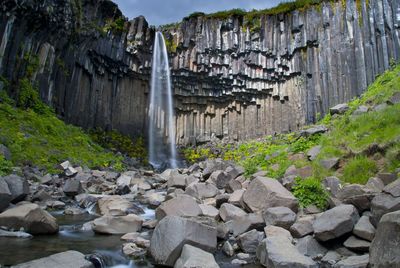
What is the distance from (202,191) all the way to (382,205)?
19.5 feet

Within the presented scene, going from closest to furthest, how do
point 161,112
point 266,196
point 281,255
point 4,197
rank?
1. point 281,255
2. point 4,197
3. point 266,196
4. point 161,112

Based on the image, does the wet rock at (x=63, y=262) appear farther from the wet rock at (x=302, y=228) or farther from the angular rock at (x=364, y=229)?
the angular rock at (x=364, y=229)

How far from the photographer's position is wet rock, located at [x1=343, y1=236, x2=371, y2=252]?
576cm

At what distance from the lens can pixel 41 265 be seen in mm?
4801

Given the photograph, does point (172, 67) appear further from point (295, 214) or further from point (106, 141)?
point (295, 214)

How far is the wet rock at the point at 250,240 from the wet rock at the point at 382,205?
6.61ft

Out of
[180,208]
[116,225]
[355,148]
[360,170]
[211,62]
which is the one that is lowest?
[116,225]

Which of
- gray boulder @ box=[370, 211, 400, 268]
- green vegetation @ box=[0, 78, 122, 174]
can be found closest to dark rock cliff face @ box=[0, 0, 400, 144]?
green vegetation @ box=[0, 78, 122, 174]

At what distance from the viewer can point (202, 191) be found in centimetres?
1097

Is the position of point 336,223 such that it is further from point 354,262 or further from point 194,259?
point 194,259

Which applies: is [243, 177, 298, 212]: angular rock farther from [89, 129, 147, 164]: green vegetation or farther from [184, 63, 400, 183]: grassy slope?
[89, 129, 147, 164]: green vegetation

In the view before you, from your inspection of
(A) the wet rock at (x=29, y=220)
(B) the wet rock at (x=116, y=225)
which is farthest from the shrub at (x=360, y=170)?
(A) the wet rock at (x=29, y=220)

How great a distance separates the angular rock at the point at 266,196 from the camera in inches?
311

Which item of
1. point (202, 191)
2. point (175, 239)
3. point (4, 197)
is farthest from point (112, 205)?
point (175, 239)
